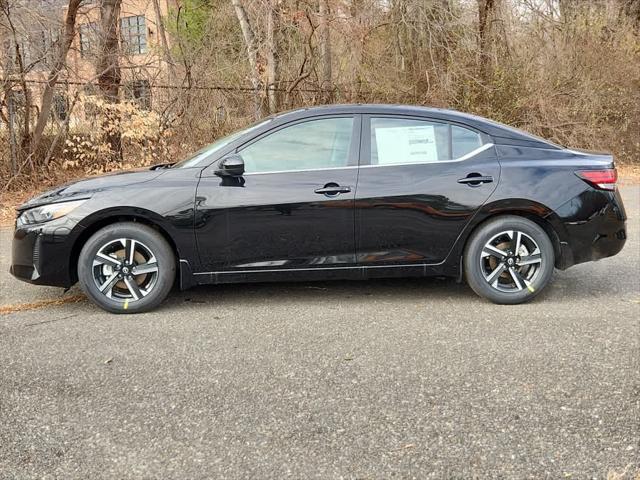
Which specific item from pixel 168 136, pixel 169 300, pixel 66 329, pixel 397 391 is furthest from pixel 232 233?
pixel 168 136

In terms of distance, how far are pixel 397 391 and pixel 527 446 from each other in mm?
756

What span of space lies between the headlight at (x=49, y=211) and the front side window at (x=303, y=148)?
1.33 m

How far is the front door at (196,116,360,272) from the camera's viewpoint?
443 centimetres

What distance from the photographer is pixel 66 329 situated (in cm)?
419

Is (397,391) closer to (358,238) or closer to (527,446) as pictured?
(527,446)

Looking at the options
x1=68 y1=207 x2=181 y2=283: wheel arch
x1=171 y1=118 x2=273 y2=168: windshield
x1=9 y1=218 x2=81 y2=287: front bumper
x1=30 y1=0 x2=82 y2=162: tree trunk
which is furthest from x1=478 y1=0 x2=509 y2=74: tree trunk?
x1=9 y1=218 x2=81 y2=287: front bumper

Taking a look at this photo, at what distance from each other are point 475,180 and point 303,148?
1.36m

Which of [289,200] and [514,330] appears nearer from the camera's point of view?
[514,330]

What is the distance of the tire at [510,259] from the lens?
15.1 feet

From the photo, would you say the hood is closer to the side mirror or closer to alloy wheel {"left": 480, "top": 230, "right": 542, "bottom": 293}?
the side mirror

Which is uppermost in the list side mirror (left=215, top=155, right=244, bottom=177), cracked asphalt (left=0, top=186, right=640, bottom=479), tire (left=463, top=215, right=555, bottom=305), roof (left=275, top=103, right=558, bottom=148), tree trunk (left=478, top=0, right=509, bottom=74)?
tree trunk (left=478, top=0, right=509, bottom=74)

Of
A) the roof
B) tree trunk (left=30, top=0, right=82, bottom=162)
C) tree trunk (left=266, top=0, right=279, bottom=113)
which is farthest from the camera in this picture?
tree trunk (left=266, top=0, right=279, bottom=113)

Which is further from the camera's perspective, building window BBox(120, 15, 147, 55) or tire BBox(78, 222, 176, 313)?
building window BBox(120, 15, 147, 55)

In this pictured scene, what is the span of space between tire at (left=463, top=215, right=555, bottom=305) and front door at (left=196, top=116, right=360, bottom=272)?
0.99 m
